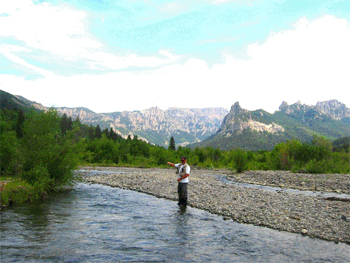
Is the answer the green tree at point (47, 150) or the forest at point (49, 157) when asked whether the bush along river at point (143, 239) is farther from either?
the green tree at point (47, 150)

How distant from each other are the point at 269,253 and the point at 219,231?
2780 millimetres

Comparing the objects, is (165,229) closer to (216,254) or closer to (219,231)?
(219,231)

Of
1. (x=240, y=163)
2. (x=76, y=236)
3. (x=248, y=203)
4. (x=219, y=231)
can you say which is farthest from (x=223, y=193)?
(x=240, y=163)

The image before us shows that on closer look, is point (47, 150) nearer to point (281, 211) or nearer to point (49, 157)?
point (49, 157)

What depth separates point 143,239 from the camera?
34.0ft

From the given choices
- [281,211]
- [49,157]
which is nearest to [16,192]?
[49,157]

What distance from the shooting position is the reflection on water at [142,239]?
8.66m

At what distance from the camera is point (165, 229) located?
11789mm

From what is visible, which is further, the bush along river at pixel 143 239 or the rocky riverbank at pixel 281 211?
the rocky riverbank at pixel 281 211

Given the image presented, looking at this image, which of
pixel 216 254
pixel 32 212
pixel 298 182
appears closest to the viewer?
pixel 216 254

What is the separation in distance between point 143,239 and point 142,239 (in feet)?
0.13

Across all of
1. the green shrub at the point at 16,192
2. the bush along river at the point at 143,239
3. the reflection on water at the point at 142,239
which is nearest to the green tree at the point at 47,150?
the green shrub at the point at 16,192

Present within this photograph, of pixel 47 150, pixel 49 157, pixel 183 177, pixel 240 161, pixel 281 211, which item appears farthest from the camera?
pixel 240 161

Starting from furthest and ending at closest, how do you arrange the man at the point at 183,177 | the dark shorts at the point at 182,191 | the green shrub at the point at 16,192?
the dark shorts at the point at 182,191
the man at the point at 183,177
the green shrub at the point at 16,192
